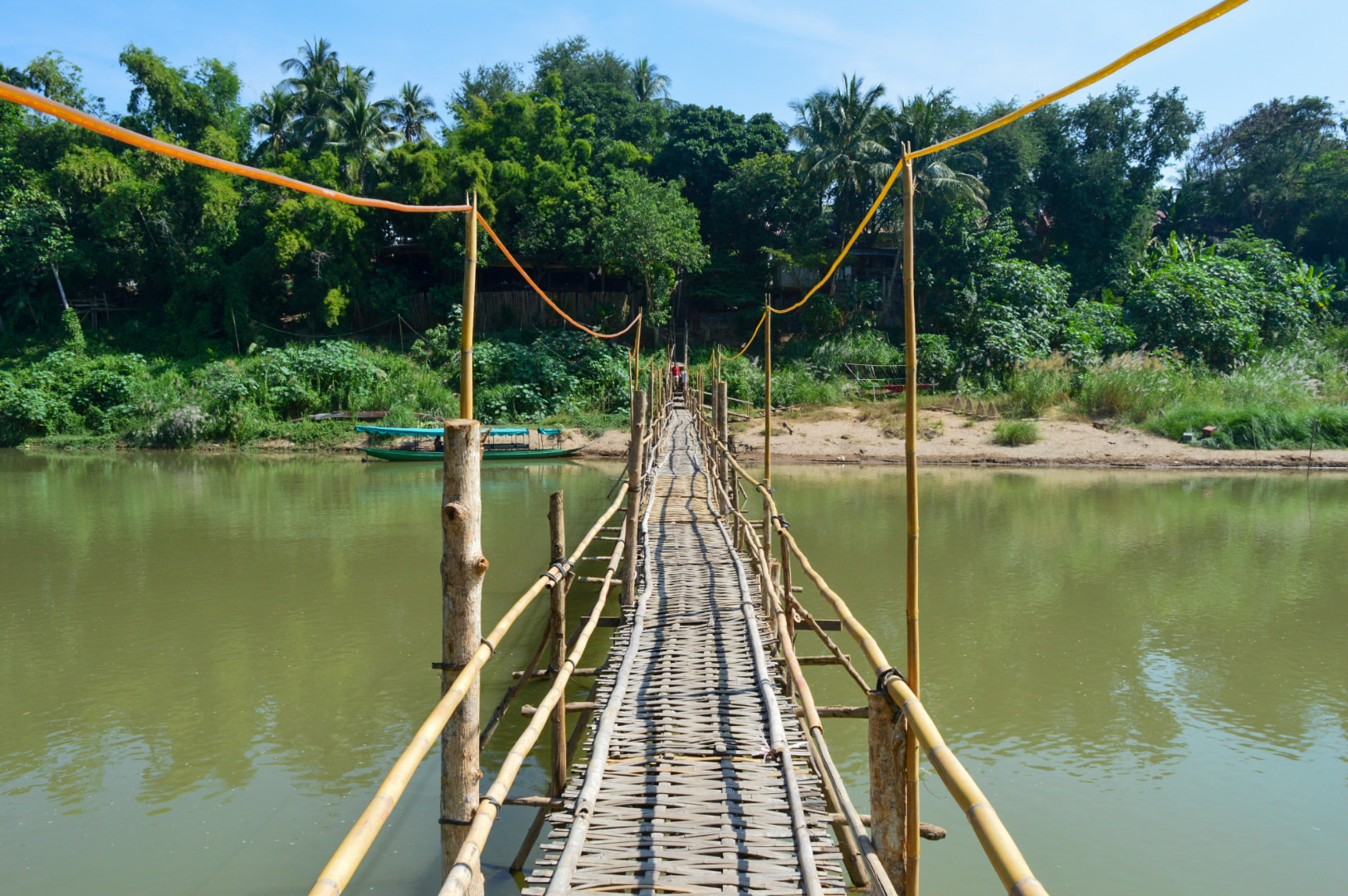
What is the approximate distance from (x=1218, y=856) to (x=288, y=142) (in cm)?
2573

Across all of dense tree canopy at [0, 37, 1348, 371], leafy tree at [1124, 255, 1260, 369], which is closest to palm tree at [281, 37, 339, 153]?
dense tree canopy at [0, 37, 1348, 371]

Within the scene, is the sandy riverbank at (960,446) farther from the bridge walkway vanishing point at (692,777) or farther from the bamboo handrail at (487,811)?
the bamboo handrail at (487,811)

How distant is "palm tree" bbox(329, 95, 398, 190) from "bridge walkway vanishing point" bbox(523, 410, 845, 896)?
68.8 ft

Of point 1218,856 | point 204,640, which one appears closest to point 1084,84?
point 1218,856

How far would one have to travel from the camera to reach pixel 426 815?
4.12 m

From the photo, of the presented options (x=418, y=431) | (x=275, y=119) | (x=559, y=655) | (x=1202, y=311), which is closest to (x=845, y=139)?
(x=1202, y=311)

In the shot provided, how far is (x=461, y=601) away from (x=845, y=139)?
1982 cm

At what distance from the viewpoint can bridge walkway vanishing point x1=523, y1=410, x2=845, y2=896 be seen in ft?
7.64

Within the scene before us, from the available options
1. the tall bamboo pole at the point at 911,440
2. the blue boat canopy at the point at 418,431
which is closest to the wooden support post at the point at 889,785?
the tall bamboo pole at the point at 911,440

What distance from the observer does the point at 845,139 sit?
67.1 feet

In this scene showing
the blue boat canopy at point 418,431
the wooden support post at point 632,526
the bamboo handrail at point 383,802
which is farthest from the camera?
the blue boat canopy at point 418,431

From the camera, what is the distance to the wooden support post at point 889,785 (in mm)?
2232

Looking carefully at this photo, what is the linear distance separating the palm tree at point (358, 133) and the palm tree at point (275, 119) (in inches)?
46.8

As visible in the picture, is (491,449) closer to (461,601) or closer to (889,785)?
(461,601)
